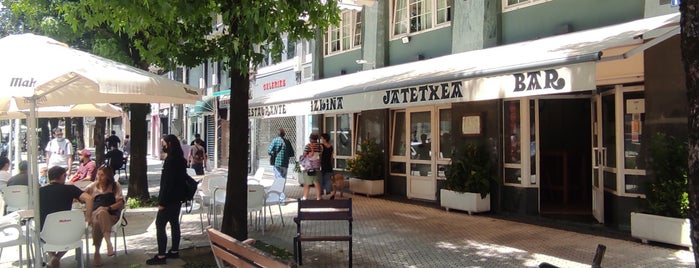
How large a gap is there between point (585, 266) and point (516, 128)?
12.6 ft

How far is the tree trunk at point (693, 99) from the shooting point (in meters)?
2.61

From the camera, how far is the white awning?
5.73 metres

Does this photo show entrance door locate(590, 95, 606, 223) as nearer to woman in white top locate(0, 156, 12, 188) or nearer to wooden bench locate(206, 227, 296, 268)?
wooden bench locate(206, 227, 296, 268)

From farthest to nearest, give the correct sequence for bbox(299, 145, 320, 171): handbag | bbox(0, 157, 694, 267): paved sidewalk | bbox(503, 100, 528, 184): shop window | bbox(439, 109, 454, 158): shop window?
bbox(299, 145, 320, 171): handbag
bbox(439, 109, 454, 158): shop window
bbox(503, 100, 528, 184): shop window
bbox(0, 157, 694, 267): paved sidewalk

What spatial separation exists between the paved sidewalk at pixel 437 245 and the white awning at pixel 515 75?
196 cm

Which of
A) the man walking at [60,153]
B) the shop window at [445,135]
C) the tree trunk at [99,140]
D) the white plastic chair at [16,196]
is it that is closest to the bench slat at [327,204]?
the white plastic chair at [16,196]

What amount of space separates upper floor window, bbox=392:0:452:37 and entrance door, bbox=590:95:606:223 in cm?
359

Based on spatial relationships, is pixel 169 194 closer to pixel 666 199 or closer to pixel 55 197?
pixel 55 197

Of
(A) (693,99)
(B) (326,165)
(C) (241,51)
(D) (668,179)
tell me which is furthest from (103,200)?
(D) (668,179)

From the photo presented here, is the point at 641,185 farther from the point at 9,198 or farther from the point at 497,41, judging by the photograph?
the point at 9,198

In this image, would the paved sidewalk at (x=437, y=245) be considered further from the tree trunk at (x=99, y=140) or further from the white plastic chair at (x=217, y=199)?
the tree trunk at (x=99, y=140)

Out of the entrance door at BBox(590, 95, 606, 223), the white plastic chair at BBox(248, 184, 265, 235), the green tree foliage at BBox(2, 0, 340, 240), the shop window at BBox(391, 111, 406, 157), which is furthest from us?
the shop window at BBox(391, 111, 406, 157)

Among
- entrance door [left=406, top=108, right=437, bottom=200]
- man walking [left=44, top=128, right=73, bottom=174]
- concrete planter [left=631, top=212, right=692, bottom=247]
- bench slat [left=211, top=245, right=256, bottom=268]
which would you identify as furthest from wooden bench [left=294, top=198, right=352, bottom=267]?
man walking [left=44, top=128, right=73, bottom=174]

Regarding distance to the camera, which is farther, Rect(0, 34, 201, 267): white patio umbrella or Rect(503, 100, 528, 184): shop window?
Rect(503, 100, 528, 184): shop window
